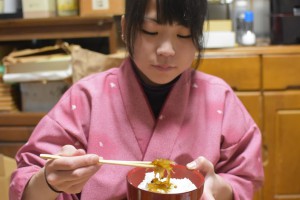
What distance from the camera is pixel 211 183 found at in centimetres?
86

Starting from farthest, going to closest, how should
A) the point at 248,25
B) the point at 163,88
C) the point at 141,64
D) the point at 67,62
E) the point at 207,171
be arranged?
the point at 248,25 → the point at 67,62 → the point at 163,88 → the point at 141,64 → the point at 207,171

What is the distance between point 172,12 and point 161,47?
8 cm

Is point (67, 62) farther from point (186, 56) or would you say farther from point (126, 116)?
point (186, 56)

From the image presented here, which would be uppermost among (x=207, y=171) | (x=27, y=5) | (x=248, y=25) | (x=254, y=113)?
(x=27, y=5)

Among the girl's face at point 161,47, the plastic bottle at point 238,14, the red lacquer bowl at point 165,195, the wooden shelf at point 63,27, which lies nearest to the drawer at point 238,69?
the plastic bottle at point 238,14

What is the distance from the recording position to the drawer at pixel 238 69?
71.8 inches

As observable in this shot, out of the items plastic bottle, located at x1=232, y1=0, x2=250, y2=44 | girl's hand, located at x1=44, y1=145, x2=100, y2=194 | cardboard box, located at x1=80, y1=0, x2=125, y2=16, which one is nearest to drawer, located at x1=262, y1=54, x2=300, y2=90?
plastic bottle, located at x1=232, y1=0, x2=250, y2=44

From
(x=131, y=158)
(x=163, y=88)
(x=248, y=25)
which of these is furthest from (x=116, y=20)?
(x=131, y=158)

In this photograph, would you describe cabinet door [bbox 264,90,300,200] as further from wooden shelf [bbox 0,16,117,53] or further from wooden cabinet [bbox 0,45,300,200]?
wooden shelf [bbox 0,16,117,53]

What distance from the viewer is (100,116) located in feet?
3.31

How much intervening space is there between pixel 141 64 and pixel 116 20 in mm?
1023

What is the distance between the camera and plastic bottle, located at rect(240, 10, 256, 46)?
78.7 inches

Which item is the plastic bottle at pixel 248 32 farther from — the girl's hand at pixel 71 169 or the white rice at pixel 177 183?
the girl's hand at pixel 71 169

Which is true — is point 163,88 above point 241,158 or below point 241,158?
above
